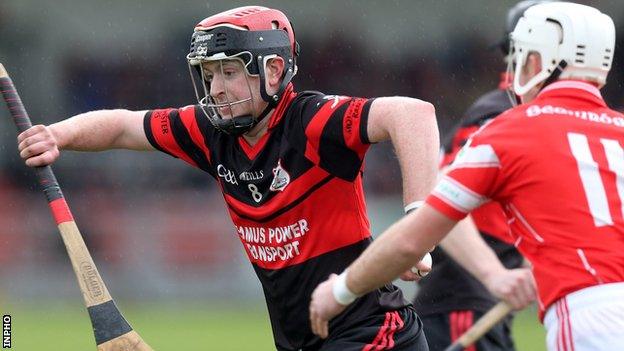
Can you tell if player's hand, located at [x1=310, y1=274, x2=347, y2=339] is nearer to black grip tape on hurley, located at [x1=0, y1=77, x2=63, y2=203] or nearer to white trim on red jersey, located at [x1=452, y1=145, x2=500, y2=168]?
white trim on red jersey, located at [x1=452, y1=145, x2=500, y2=168]

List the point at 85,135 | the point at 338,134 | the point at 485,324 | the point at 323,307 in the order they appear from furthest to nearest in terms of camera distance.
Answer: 1. the point at 85,135
2. the point at 338,134
3. the point at 323,307
4. the point at 485,324

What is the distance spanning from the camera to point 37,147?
506 centimetres

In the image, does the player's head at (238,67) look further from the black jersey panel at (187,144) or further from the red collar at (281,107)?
the black jersey panel at (187,144)

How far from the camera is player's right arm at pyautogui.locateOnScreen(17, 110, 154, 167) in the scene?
5.08 m

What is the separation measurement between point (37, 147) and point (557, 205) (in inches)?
91.3

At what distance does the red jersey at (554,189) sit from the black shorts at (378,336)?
1.07 m

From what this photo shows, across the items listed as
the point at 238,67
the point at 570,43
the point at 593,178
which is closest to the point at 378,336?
the point at 238,67

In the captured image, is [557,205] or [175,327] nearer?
[557,205]

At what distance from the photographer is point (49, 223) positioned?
13516 mm

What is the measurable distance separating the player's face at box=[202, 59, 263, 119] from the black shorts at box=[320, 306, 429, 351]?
3.06 ft

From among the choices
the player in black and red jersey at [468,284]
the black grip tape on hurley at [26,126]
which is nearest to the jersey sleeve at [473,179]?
A: the black grip tape on hurley at [26,126]

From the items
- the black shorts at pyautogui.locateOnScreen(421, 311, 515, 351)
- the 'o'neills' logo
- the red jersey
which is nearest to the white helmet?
the red jersey

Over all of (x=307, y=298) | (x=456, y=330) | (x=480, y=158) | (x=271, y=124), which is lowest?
(x=456, y=330)

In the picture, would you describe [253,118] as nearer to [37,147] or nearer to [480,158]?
[37,147]
